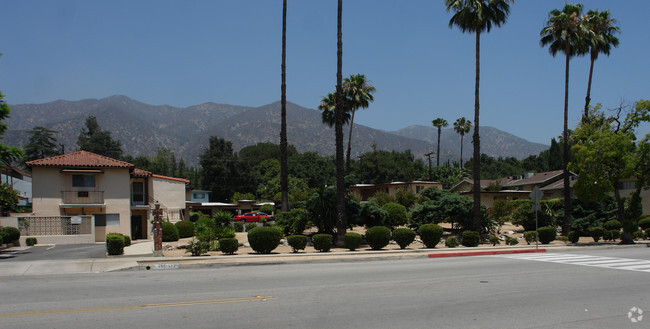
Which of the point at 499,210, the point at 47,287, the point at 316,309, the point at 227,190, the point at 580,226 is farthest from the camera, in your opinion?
the point at 227,190

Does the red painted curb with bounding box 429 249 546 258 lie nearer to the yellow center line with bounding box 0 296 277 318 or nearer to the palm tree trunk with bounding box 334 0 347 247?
the palm tree trunk with bounding box 334 0 347 247

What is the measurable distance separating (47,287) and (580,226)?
32.8m

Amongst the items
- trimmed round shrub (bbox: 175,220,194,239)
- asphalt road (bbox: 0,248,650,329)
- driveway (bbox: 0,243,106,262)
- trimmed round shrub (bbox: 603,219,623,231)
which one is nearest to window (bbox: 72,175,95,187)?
trimmed round shrub (bbox: 175,220,194,239)

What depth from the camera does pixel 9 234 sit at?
28562mm

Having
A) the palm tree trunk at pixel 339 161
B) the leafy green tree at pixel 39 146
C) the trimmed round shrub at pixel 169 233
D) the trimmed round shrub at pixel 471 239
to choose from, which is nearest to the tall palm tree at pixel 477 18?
the trimmed round shrub at pixel 471 239

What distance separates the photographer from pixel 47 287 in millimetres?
11984

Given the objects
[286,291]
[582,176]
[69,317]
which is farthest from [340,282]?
[582,176]

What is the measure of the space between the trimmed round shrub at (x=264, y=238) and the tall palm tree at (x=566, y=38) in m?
21.3

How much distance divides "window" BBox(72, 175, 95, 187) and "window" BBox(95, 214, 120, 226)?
7.78 ft

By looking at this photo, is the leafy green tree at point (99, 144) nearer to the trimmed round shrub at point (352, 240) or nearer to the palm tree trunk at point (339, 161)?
the palm tree trunk at point (339, 161)

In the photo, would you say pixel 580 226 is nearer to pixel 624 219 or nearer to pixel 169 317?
pixel 624 219

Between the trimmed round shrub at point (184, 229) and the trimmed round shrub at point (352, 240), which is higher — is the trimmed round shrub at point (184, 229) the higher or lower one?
the lower one

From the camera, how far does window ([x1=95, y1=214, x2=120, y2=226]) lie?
3644cm

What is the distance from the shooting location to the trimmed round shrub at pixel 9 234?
28.2 meters
